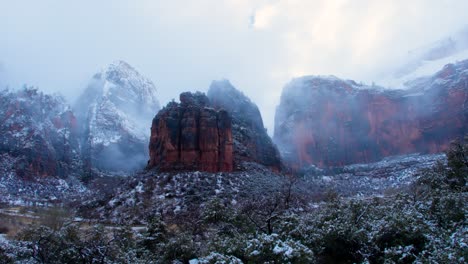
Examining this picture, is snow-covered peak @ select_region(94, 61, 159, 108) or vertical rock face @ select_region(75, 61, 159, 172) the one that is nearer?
vertical rock face @ select_region(75, 61, 159, 172)

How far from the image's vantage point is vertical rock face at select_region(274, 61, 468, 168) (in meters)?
111

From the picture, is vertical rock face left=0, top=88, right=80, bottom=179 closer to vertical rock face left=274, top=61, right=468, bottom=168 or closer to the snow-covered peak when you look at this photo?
the snow-covered peak

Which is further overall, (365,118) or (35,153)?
(365,118)

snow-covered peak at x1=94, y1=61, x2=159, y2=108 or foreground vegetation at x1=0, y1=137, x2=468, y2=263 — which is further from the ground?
snow-covered peak at x1=94, y1=61, x2=159, y2=108

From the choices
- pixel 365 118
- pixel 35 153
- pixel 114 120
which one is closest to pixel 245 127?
pixel 35 153

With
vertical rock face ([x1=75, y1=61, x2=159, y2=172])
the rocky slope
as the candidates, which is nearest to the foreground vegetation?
the rocky slope

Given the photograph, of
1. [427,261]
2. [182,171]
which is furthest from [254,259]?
[182,171]

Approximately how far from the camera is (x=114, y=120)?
507 ft

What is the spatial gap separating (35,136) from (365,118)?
113 m

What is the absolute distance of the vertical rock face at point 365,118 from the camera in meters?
111

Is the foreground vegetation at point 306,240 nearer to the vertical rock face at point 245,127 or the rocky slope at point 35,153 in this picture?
the vertical rock face at point 245,127

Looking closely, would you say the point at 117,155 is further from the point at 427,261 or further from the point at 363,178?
the point at 427,261

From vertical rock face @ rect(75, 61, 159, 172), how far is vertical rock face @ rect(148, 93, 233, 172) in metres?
63.1

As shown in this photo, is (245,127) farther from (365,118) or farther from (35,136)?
(365,118)
